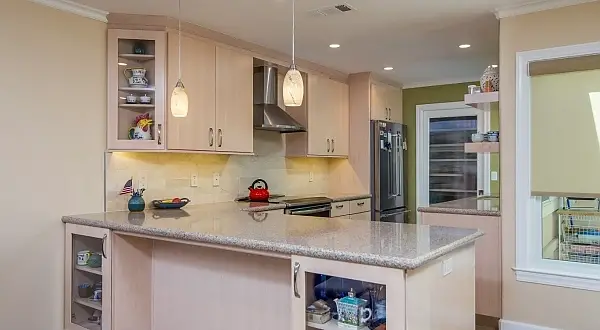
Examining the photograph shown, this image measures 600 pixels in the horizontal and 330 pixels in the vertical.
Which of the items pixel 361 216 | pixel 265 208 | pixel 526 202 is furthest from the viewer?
pixel 361 216

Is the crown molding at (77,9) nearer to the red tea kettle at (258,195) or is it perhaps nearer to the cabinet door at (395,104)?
the red tea kettle at (258,195)

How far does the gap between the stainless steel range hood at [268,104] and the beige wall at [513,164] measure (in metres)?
2.03

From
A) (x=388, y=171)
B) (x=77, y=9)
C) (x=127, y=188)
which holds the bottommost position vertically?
(x=127, y=188)

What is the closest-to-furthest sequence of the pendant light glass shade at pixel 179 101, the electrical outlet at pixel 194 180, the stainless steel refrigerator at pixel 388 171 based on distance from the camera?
the pendant light glass shade at pixel 179 101
the electrical outlet at pixel 194 180
the stainless steel refrigerator at pixel 388 171

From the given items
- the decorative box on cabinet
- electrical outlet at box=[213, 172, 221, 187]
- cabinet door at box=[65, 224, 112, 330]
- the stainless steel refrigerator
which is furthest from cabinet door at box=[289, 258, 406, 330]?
the stainless steel refrigerator

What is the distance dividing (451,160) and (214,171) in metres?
3.33

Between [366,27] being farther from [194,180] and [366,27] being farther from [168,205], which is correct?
[168,205]

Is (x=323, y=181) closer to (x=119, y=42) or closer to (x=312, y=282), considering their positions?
(x=119, y=42)

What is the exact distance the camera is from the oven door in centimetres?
404

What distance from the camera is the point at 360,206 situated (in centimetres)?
517

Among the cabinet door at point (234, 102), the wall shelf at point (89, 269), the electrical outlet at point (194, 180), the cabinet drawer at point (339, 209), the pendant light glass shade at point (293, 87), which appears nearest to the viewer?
the pendant light glass shade at point (293, 87)

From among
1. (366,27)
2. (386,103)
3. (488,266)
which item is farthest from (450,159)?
(366,27)

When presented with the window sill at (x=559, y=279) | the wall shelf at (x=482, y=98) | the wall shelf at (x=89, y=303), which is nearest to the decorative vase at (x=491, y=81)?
the wall shelf at (x=482, y=98)

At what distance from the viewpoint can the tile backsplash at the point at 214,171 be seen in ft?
11.1
